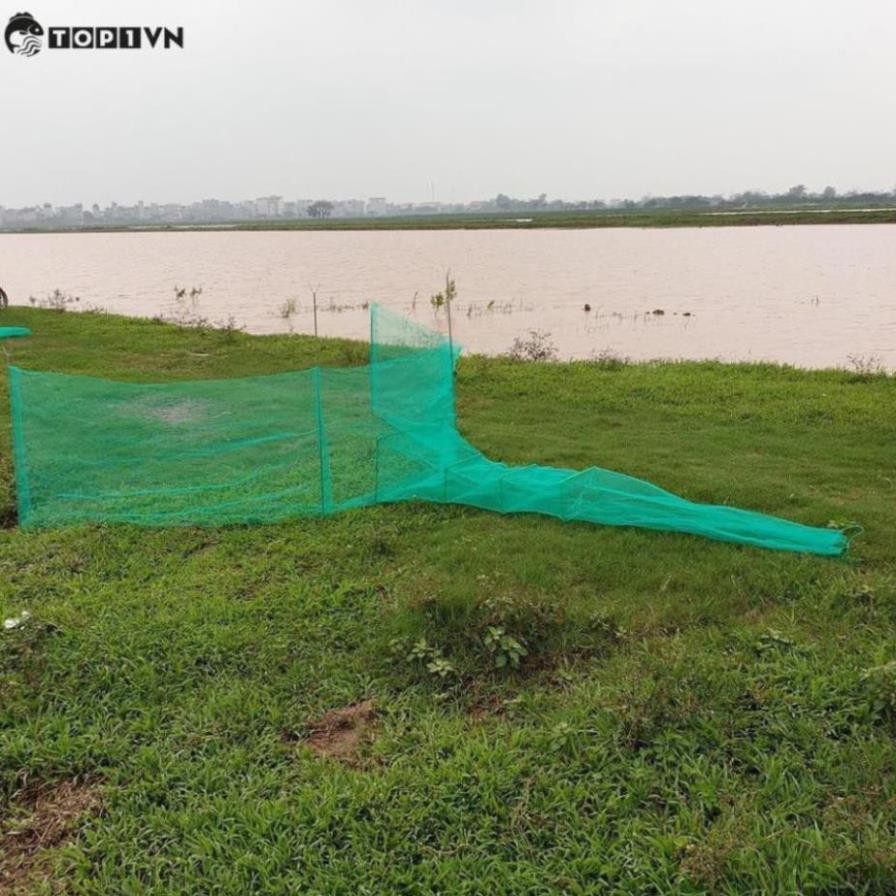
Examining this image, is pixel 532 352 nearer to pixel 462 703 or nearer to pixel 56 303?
pixel 462 703

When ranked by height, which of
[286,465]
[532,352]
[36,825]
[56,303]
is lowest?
[36,825]

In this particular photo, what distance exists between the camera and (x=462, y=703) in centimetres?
342

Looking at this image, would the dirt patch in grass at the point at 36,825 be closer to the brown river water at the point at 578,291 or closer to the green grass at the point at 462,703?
the green grass at the point at 462,703

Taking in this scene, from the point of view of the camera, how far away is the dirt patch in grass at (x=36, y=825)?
2.57 meters

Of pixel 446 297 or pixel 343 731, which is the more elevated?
pixel 446 297

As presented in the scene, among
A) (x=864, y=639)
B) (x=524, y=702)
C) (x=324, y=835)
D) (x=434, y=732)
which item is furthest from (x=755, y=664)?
(x=324, y=835)

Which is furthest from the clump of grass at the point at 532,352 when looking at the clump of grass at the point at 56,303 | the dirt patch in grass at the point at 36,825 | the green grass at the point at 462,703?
the clump of grass at the point at 56,303

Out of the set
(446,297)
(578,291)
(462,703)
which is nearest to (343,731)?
(462,703)

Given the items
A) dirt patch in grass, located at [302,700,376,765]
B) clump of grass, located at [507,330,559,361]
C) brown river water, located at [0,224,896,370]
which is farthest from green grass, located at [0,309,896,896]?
brown river water, located at [0,224,896,370]

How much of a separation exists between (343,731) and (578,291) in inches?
930

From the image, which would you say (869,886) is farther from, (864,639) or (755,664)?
(864,639)

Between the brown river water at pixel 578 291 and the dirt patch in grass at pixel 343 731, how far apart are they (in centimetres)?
1199

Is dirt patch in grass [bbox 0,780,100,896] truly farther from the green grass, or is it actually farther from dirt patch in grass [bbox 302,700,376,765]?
dirt patch in grass [bbox 302,700,376,765]

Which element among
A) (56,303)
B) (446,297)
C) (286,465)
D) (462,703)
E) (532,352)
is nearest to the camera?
(462,703)
